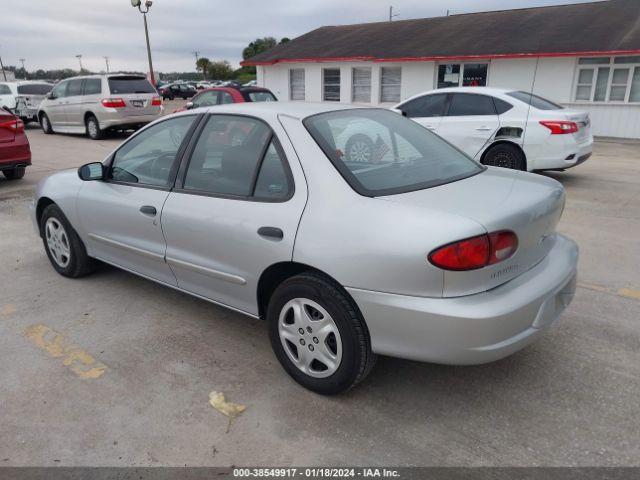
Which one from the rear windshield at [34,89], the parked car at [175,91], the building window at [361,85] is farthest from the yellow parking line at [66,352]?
the parked car at [175,91]

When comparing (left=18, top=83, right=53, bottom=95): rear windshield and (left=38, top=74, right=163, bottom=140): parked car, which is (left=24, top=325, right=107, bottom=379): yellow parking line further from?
(left=18, top=83, right=53, bottom=95): rear windshield

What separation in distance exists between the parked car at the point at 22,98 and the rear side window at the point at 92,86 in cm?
505

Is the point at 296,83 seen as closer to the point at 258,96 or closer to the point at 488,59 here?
the point at 488,59

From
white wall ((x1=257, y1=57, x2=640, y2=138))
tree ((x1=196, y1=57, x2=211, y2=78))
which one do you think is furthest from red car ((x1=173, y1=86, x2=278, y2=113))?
tree ((x1=196, y1=57, x2=211, y2=78))

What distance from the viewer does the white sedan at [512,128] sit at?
25.3ft

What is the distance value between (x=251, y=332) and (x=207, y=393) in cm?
77

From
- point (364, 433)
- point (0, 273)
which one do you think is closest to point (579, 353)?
point (364, 433)

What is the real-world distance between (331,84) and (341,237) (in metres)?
20.6

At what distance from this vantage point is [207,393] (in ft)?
9.64

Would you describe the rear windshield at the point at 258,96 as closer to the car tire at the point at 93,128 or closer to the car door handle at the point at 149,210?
the car tire at the point at 93,128

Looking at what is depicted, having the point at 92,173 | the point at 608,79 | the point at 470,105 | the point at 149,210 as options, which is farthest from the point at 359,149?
the point at 608,79

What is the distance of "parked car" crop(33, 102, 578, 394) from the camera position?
7.86 feet

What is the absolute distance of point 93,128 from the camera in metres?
15.1

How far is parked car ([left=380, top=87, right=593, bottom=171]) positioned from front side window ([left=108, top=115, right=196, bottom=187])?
4620 mm
